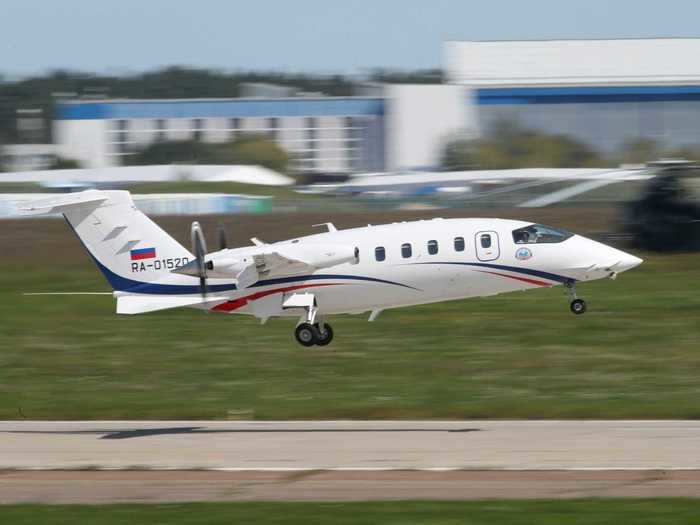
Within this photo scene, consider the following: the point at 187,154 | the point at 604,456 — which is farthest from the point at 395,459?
the point at 187,154

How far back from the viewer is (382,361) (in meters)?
45.1

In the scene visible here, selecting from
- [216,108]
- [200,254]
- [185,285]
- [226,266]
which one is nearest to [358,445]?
[226,266]

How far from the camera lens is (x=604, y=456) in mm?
28281

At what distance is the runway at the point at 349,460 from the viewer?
82.1 ft

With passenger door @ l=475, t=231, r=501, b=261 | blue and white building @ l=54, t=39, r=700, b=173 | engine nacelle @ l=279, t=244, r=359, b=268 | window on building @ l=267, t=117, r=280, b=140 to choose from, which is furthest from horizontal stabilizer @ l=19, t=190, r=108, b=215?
window on building @ l=267, t=117, r=280, b=140

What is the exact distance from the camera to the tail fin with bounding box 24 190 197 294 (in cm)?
3425

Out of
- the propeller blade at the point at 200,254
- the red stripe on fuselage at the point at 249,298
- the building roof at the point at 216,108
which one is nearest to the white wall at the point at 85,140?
the building roof at the point at 216,108

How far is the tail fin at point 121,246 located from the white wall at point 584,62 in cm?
10193

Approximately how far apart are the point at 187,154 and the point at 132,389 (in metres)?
116

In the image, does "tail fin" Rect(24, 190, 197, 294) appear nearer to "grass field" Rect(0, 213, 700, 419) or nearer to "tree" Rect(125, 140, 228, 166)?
"grass field" Rect(0, 213, 700, 419)

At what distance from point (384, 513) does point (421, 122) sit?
126 metres

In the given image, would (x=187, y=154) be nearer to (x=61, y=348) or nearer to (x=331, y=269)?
(x=61, y=348)

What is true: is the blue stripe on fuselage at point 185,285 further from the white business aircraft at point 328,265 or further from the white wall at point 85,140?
the white wall at point 85,140

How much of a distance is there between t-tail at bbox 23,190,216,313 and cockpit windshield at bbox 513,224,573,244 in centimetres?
923
